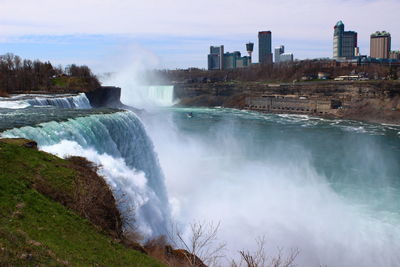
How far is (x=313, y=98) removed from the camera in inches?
2753

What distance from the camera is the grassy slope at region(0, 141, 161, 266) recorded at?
21.7 ft

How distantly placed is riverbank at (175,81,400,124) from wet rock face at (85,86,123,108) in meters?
32.5

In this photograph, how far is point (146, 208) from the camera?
14.0 metres

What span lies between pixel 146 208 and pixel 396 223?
12.1 m

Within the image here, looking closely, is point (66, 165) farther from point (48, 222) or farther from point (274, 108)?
point (274, 108)

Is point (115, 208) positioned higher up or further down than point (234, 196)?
higher up

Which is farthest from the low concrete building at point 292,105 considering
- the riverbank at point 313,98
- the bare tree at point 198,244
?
the bare tree at point 198,244

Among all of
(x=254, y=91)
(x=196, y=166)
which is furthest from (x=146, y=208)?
(x=254, y=91)

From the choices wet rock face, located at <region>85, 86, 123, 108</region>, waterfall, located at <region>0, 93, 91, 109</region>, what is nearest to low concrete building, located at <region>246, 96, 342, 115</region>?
wet rock face, located at <region>85, 86, 123, 108</region>

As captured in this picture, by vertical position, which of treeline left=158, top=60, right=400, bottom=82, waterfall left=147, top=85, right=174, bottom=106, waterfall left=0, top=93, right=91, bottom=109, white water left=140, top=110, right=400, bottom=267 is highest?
treeline left=158, top=60, right=400, bottom=82

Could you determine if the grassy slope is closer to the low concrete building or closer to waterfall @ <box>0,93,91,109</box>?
waterfall @ <box>0,93,91,109</box>

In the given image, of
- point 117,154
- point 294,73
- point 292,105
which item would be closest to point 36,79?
point 117,154

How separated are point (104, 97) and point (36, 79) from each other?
25.0 ft

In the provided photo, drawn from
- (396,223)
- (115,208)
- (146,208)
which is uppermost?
(115,208)
